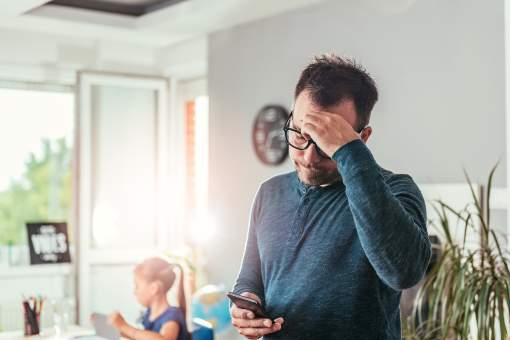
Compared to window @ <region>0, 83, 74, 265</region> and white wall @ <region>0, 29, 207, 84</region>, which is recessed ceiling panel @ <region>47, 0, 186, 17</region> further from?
window @ <region>0, 83, 74, 265</region>

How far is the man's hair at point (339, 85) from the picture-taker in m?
1.47

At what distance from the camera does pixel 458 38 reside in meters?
3.69

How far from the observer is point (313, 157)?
1442 mm

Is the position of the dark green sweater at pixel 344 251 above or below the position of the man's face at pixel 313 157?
below

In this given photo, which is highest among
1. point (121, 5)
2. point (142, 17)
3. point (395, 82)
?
point (121, 5)

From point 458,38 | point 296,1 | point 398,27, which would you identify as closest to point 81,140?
point 296,1

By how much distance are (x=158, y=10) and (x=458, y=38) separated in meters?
2.23

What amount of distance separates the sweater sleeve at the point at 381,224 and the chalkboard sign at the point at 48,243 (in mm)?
4524

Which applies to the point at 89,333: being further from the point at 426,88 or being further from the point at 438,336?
the point at 426,88

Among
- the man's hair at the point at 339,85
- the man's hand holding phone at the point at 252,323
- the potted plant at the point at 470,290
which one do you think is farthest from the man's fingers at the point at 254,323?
the potted plant at the point at 470,290

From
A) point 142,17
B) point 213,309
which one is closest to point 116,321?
point 213,309

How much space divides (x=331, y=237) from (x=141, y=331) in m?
1.95

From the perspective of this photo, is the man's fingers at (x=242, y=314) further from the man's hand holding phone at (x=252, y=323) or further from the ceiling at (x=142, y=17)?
the ceiling at (x=142, y=17)

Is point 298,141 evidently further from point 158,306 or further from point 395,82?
point 395,82
